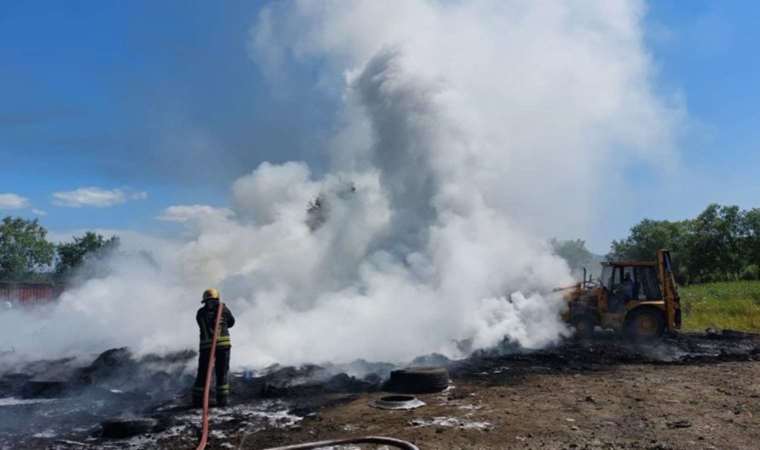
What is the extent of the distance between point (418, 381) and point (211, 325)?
3.57m

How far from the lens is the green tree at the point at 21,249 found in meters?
64.7

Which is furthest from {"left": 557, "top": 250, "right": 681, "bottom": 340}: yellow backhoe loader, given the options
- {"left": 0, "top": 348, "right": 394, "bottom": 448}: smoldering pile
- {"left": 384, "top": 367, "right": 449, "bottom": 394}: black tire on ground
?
{"left": 384, "top": 367, "right": 449, "bottom": 394}: black tire on ground

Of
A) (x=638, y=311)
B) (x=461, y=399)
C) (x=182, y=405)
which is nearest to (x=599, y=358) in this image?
(x=638, y=311)

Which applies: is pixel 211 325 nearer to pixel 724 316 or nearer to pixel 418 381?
pixel 418 381

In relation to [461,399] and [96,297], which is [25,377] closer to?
[96,297]

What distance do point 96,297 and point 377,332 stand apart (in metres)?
11.7

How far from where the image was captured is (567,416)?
7.78m

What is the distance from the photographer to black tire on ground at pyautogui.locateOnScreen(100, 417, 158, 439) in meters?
7.31

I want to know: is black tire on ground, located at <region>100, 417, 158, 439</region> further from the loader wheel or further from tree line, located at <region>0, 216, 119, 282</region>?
tree line, located at <region>0, 216, 119, 282</region>

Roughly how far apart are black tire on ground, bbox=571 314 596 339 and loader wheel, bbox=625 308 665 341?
101 cm

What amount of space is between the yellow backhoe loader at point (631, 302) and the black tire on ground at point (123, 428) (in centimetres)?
1315

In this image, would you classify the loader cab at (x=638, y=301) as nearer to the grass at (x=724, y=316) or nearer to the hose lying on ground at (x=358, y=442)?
the grass at (x=724, y=316)

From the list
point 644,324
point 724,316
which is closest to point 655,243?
point 724,316

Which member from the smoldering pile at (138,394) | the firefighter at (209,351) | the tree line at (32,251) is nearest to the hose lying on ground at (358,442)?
the smoldering pile at (138,394)
